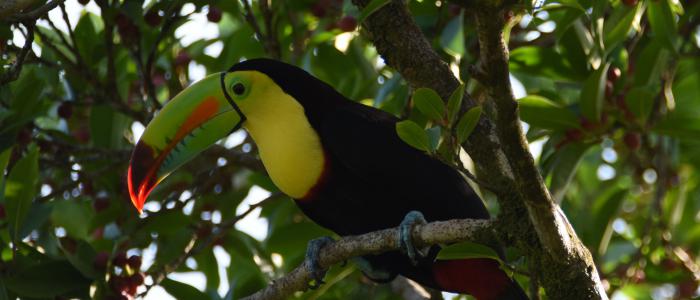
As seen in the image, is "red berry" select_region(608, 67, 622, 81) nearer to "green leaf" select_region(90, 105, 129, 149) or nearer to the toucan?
the toucan

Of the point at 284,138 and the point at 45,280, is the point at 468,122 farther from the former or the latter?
the point at 45,280

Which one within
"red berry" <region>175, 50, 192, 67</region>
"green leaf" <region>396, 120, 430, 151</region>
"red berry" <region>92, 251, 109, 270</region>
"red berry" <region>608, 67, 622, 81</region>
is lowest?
"red berry" <region>608, 67, 622, 81</region>

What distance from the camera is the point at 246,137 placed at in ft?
17.3

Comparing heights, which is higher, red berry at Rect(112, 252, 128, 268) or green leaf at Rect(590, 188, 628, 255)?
red berry at Rect(112, 252, 128, 268)

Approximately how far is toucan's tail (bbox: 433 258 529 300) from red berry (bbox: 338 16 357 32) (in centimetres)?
120

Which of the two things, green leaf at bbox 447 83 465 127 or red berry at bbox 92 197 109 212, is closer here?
green leaf at bbox 447 83 465 127

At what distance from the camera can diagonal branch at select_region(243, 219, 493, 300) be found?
9.59ft

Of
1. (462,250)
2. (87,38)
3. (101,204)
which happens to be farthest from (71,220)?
(462,250)

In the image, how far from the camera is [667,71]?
15.4ft

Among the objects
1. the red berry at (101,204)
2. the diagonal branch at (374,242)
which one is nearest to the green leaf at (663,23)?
the diagonal branch at (374,242)

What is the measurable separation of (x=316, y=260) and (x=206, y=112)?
0.70 metres

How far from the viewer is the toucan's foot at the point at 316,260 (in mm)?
3602

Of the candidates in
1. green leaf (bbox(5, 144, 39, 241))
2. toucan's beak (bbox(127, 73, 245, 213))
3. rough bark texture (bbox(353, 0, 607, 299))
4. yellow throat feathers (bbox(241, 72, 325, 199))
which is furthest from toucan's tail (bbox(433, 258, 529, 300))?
green leaf (bbox(5, 144, 39, 241))

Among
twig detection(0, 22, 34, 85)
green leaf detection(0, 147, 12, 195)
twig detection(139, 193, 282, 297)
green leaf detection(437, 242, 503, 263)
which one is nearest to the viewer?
green leaf detection(437, 242, 503, 263)
